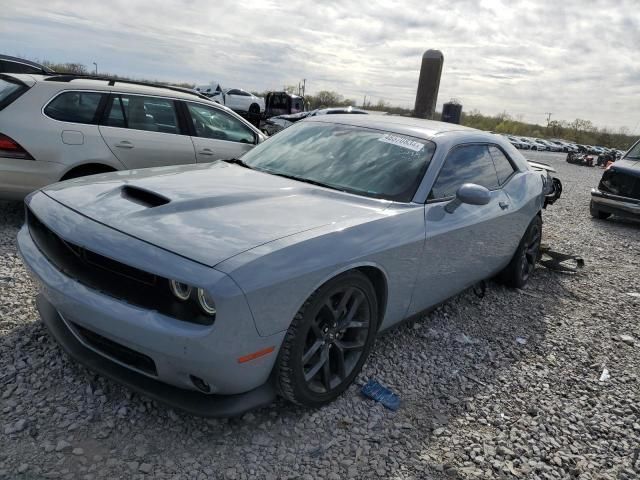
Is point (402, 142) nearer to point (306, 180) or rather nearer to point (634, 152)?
point (306, 180)

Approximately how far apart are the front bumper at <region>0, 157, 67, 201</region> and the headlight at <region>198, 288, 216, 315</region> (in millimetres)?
3536

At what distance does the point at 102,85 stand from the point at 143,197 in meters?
3.29

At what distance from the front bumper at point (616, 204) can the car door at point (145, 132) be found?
7988mm

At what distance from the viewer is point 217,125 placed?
6.07m

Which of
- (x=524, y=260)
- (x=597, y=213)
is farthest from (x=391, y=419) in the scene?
(x=597, y=213)

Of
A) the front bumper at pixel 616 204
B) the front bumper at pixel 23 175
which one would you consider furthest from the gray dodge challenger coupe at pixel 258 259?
the front bumper at pixel 616 204

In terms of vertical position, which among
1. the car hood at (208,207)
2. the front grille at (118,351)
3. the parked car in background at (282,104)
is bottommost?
the front grille at (118,351)

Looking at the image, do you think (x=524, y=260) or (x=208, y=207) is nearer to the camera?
(x=208, y=207)

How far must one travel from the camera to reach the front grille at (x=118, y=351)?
87.7 inches

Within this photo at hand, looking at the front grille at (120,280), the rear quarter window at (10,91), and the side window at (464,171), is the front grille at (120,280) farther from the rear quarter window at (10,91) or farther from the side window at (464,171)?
the rear quarter window at (10,91)

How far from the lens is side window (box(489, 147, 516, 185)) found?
14.1ft

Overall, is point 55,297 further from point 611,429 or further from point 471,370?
point 611,429

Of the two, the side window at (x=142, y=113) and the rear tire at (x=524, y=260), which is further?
the side window at (x=142, y=113)

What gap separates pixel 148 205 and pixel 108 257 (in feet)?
1.57
